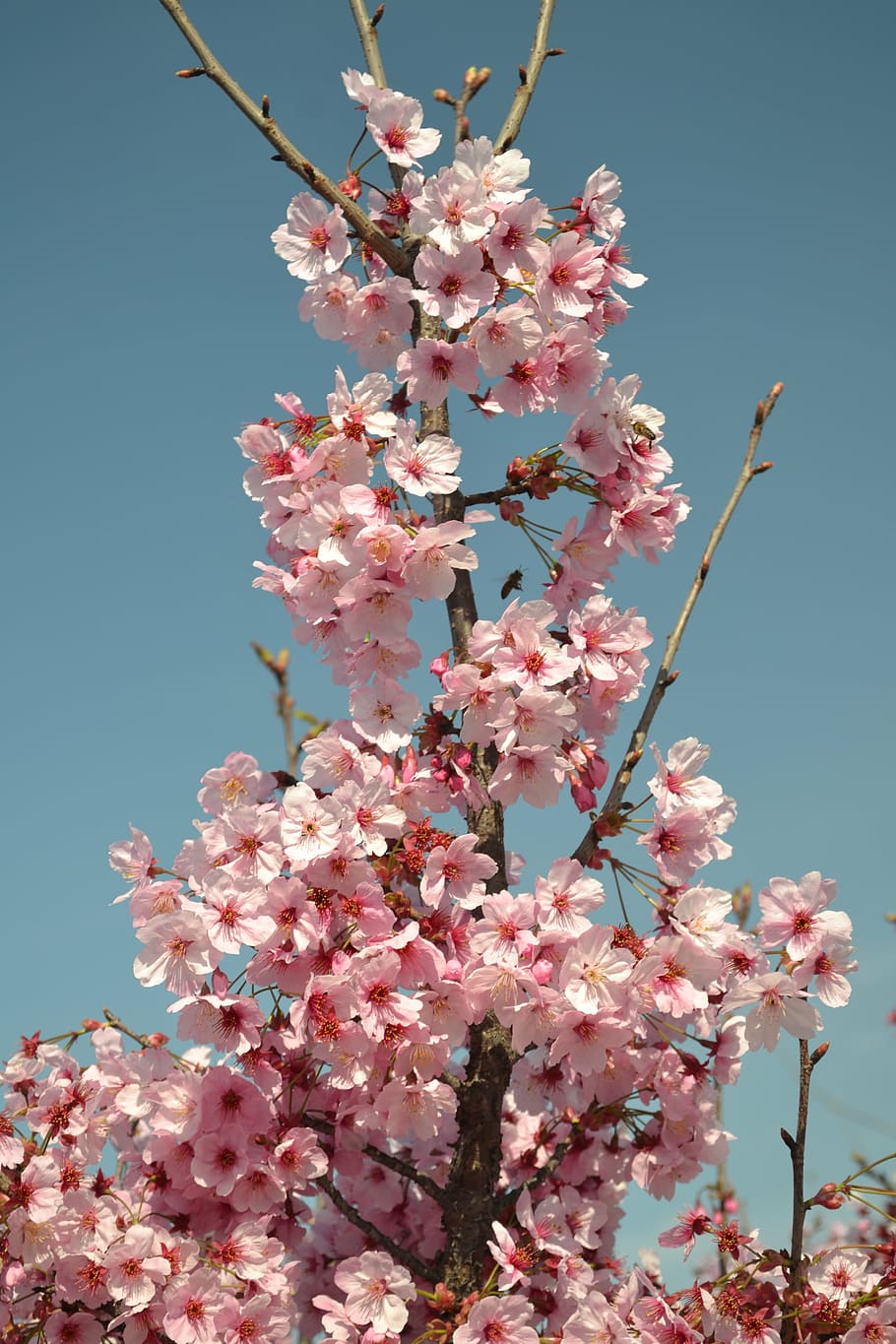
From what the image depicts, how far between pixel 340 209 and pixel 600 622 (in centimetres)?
176

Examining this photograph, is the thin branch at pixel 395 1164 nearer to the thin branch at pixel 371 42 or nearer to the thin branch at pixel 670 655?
the thin branch at pixel 670 655

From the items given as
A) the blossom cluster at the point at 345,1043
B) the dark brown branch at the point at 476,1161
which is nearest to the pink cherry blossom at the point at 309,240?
the blossom cluster at the point at 345,1043

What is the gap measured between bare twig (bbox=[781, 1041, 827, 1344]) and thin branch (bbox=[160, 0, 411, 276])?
304 cm

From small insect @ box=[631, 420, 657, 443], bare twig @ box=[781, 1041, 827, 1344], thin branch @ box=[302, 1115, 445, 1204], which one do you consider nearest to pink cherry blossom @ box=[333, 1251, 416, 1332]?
thin branch @ box=[302, 1115, 445, 1204]

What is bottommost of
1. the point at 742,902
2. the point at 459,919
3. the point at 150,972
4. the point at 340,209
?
the point at 150,972

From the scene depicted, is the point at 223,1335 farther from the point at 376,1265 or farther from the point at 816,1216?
the point at 816,1216

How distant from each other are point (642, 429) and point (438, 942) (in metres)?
1.81

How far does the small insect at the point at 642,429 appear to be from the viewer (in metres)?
3.97

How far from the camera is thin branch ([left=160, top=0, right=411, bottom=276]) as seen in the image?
423 centimetres

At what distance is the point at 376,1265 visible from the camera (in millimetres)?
3434

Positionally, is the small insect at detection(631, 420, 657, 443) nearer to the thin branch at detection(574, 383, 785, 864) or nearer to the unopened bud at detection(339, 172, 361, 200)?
the thin branch at detection(574, 383, 785, 864)

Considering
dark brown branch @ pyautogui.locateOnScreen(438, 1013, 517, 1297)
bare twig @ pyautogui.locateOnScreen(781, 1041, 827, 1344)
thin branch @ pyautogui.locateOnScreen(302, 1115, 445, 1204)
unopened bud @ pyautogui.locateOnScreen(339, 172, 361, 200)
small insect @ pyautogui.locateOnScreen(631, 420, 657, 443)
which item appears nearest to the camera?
bare twig @ pyautogui.locateOnScreen(781, 1041, 827, 1344)

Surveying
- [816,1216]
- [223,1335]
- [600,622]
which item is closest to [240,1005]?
[223,1335]

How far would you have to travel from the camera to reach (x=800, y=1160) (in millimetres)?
3164
